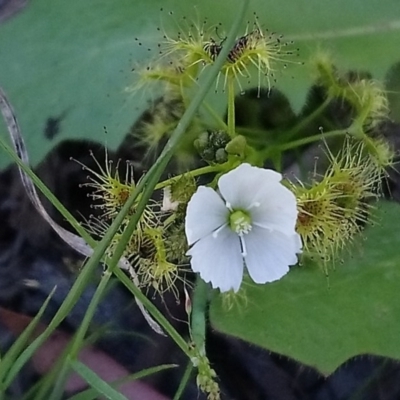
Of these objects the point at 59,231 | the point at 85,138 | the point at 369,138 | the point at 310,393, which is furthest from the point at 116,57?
the point at 310,393

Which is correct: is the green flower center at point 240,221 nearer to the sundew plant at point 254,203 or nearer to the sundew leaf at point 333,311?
the sundew plant at point 254,203

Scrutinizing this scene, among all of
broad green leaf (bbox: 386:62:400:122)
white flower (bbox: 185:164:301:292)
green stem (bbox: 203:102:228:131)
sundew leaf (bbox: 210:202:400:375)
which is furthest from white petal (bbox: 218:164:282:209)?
broad green leaf (bbox: 386:62:400:122)

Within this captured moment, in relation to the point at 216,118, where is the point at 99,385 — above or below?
below

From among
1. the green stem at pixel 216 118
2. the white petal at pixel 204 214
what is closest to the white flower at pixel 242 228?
the white petal at pixel 204 214

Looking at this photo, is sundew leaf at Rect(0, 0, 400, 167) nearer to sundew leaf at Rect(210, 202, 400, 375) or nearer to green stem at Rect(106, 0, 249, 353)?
sundew leaf at Rect(210, 202, 400, 375)

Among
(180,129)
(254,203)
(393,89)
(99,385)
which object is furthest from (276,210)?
(393,89)

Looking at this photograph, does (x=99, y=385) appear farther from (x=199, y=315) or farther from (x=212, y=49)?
(x=212, y=49)
